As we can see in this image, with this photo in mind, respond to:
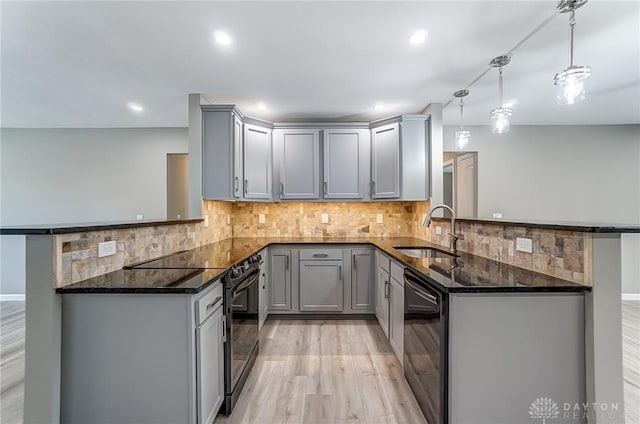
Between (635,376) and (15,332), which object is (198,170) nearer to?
(15,332)

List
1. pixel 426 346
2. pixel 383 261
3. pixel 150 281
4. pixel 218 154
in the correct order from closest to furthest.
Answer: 1. pixel 150 281
2. pixel 426 346
3. pixel 383 261
4. pixel 218 154

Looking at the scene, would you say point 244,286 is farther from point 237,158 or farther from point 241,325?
point 237,158

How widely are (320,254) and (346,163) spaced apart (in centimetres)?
118

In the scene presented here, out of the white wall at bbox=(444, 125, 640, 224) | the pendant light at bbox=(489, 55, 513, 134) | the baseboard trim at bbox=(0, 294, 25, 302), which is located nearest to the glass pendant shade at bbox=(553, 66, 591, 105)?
the pendant light at bbox=(489, 55, 513, 134)

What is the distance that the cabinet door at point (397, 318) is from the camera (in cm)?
210

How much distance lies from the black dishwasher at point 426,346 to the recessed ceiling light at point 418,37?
1.61 m

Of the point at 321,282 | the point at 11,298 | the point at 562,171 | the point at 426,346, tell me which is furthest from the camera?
the point at 562,171

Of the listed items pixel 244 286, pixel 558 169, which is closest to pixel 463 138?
pixel 244 286

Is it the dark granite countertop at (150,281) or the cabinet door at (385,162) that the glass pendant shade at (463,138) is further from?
the dark granite countertop at (150,281)

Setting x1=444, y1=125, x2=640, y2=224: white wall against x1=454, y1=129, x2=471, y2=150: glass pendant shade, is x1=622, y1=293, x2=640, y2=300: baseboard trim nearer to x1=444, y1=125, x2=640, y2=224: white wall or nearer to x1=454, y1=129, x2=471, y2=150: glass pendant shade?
x1=444, y1=125, x2=640, y2=224: white wall

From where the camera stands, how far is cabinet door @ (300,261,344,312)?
10.4ft

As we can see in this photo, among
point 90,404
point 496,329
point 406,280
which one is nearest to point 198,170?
point 90,404

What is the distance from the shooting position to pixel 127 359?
1.30 metres

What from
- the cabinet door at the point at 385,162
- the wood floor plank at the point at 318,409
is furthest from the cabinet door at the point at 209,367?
the cabinet door at the point at 385,162
